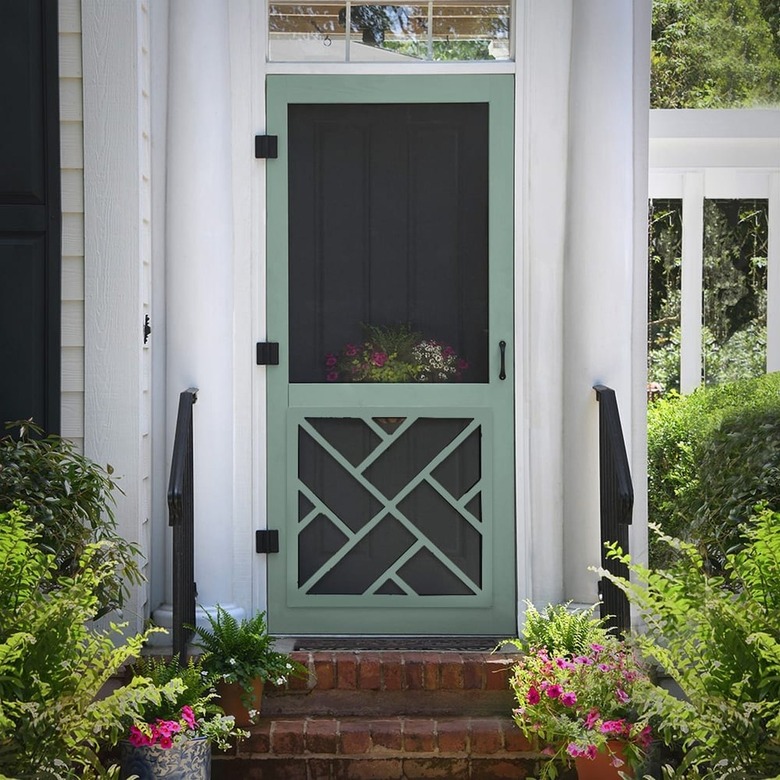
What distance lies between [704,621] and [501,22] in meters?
2.59

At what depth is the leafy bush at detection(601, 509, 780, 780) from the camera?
2863mm

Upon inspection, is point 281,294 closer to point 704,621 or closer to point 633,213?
point 633,213

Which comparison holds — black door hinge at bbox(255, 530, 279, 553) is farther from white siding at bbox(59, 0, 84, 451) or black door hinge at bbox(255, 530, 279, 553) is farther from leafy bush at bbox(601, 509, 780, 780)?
leafy bush at bbox(601, 509, 780, 780)

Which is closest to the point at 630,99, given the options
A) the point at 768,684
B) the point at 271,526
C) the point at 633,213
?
the point at 633,213

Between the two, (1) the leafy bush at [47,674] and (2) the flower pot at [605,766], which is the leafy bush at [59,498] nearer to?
(1) the leafy bush at [47,674]

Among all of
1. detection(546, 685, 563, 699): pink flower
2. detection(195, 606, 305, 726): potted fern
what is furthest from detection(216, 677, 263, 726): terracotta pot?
detection(546, 685, 563, 699): pink flower

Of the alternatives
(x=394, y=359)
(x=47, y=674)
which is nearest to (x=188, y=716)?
(x=47, y=674)

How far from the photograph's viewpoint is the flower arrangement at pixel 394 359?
4684mm

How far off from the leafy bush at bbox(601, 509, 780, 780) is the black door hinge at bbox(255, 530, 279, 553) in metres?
1.78

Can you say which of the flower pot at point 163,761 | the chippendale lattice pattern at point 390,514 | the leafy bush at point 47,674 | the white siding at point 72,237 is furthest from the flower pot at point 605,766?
the white siding at point 72,237

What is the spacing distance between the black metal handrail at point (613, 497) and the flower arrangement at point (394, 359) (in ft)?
1.88

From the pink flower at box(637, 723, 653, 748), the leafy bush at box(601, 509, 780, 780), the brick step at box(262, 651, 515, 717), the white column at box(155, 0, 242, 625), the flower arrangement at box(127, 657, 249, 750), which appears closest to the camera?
the leafy bush at box(601, 509, 780, 780)

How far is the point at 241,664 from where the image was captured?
13.4 ft

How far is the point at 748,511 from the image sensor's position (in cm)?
397
